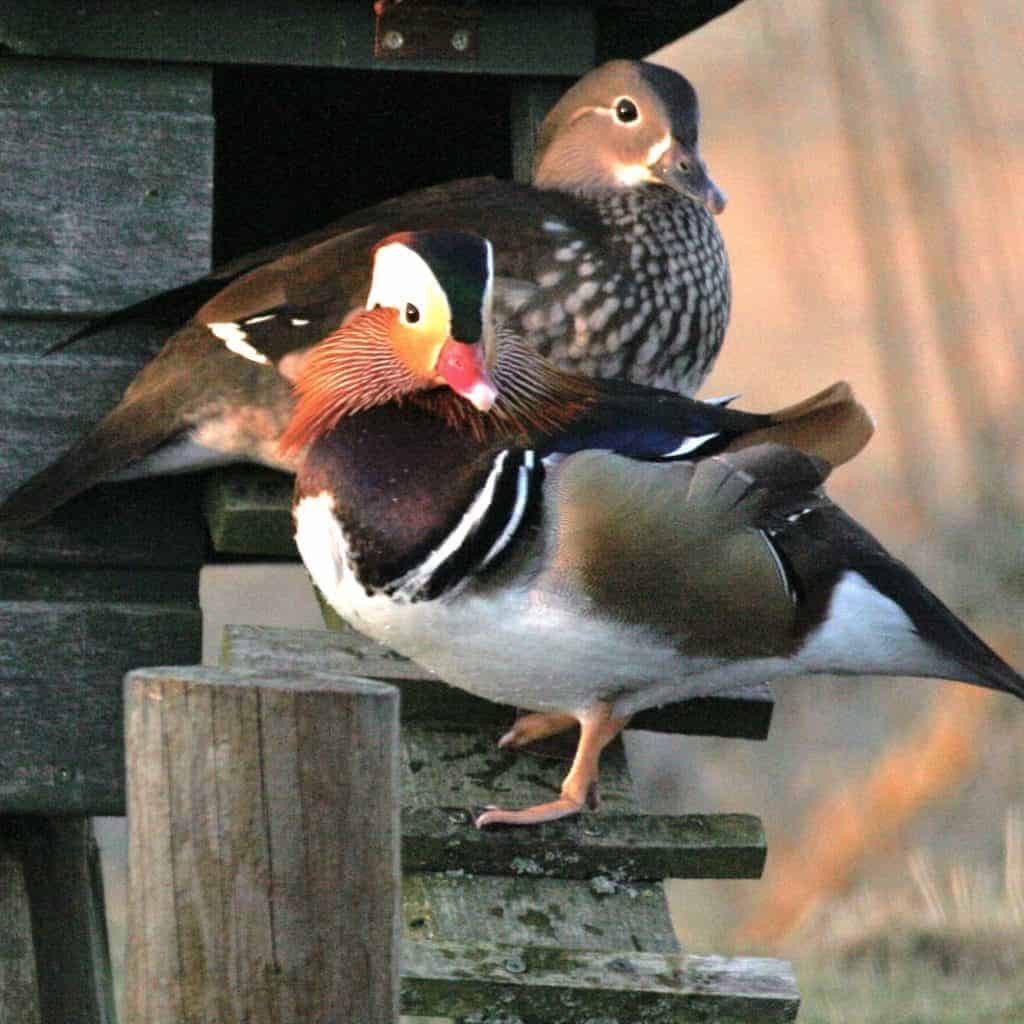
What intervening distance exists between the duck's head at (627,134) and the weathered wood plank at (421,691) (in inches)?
27.3

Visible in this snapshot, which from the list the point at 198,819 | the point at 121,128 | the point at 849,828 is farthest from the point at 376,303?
the point at 849,828

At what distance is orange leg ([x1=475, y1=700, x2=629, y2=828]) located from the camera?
Answer: 2.42 meters

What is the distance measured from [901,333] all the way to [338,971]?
15.6 feet

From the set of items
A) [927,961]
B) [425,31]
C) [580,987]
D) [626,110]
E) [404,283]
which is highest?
[425,31]

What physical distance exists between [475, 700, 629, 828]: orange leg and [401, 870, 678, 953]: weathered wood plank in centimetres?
7

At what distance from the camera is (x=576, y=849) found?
7.80 ft

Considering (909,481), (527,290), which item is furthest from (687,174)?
(909,481)

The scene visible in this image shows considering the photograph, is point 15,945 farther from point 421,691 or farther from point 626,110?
point 626,110

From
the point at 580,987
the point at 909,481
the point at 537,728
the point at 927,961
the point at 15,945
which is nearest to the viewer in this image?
the point at 580,987

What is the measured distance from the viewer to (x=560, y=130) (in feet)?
10.00

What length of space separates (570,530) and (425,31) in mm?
960

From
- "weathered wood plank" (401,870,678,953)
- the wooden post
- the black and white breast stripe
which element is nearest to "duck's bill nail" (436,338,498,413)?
the black and white breast stripe

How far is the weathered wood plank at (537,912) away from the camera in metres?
2.26

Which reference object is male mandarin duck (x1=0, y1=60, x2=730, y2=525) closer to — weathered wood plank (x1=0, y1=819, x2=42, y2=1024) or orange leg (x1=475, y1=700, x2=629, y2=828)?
orange leg (x1=475, y1=700, x2=629, y2=828)
